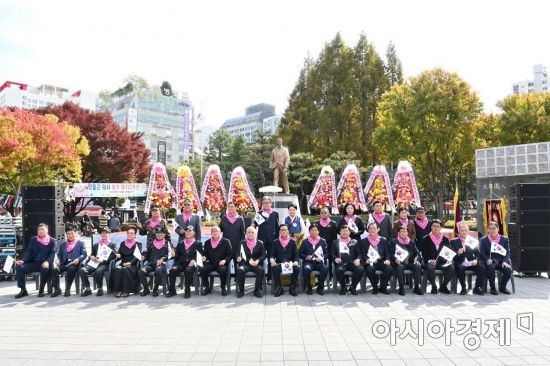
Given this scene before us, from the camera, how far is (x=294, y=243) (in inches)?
323

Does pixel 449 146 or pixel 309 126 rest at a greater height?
pixel 309 126

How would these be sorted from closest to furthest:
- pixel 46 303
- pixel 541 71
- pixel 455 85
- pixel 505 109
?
pixel 46 303 < pixel 455 85 < pixel 505 109 < pixel 541 71

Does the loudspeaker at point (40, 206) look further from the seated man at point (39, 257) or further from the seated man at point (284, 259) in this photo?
the seated man at point (284, 259)

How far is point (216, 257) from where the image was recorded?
26.9 ft

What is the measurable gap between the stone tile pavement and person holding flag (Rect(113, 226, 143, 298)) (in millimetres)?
273

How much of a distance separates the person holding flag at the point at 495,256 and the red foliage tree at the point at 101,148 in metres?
24.0

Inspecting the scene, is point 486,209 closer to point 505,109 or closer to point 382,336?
point 382,336

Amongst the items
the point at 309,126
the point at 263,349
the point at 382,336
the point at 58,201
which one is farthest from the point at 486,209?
the point at 309,126

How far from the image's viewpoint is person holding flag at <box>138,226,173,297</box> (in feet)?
26.6

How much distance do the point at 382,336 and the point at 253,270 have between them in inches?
125

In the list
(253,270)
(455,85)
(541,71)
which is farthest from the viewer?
(541,71)

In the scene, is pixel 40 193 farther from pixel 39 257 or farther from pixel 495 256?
pixel 495 256

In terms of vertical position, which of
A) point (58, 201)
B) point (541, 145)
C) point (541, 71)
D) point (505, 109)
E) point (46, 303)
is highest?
point (541, 71)

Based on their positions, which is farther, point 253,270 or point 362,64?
point 362,64
